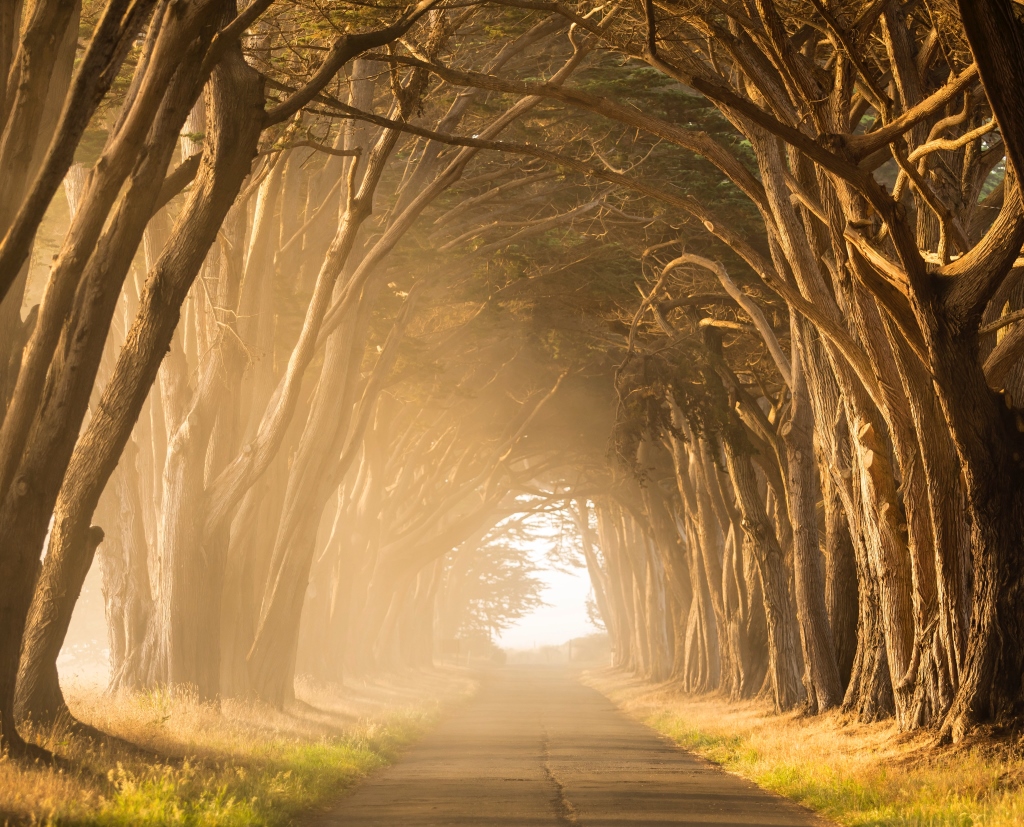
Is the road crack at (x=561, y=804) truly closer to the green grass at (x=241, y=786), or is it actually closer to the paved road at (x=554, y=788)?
the paved road at (x=554, y=788)

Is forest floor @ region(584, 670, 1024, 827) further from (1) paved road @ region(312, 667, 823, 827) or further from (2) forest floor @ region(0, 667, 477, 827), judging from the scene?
(2) forest floor @ region(0, 667, 477, 827)

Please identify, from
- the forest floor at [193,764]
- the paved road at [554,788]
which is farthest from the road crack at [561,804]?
the forest floor at [193,764]

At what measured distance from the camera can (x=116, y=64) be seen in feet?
23.5

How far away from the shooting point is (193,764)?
939 cm

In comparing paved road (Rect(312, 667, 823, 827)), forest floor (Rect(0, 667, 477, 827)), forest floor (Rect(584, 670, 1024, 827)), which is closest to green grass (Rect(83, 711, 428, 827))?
forest floor (Rect(0, 667, 477, 827))

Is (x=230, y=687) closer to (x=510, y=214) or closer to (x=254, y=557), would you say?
(x=254, y=557)

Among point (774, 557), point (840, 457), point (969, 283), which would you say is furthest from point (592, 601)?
point (969, 283)

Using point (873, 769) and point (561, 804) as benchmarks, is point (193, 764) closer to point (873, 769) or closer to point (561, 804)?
point (561, 804)

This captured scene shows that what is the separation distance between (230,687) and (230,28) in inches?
440

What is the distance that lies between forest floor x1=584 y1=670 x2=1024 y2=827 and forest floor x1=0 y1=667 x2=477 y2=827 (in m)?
4.01

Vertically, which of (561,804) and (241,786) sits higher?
(241,786)

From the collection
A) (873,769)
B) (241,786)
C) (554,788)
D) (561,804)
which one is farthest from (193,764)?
(873,769)

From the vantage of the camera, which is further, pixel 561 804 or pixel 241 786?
pixel 561 804

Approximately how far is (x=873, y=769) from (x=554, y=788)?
9.12 ft
